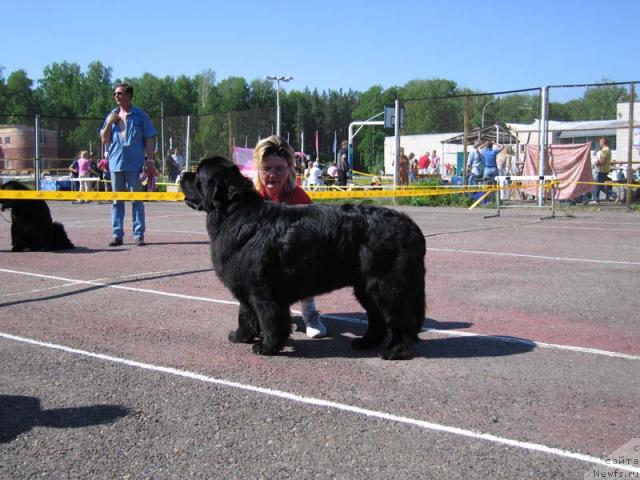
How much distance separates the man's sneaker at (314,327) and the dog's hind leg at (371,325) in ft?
1.37

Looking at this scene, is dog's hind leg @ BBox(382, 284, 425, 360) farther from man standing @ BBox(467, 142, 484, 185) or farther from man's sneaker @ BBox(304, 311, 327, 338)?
man standing @ BBox(467, 142, 484, 185)

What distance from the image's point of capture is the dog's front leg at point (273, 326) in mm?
4543

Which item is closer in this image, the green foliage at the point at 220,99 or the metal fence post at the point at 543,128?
the metal fence post at the point at 543,128

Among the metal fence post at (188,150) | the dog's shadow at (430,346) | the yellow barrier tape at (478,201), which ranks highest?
the metal fence post at (188,150)

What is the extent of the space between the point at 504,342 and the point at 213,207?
2530mm

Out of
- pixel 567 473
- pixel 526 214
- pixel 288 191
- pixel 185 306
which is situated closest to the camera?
pixel 567 473

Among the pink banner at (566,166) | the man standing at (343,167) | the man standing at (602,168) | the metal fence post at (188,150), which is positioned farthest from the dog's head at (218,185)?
the metal fence post at (188,150)

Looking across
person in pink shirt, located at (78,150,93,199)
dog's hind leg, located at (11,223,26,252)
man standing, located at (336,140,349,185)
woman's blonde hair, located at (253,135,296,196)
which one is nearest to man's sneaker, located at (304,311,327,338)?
woman's blonde hair, located at (253,135,296,196)

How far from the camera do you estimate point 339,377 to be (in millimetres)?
4199

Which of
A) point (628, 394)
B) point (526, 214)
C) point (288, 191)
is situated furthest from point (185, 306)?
point (526, 214)

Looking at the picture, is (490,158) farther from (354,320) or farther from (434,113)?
(354,320)

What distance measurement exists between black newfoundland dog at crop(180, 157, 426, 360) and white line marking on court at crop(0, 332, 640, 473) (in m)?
0.67

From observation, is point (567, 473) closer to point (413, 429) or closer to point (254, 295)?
point (413, 429)

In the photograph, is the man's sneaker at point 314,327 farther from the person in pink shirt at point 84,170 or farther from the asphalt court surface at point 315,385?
the person in pink shirt at point 84,170
